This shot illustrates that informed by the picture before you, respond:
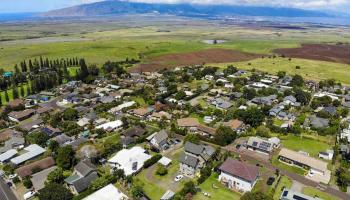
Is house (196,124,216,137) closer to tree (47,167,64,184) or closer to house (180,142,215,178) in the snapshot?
house (180,142,215,178)

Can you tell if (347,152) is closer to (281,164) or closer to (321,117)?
(281,164)

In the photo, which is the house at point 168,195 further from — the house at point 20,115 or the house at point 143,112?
the house at point 20,115

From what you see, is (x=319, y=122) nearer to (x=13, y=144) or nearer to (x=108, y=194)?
(x=108, y=194)

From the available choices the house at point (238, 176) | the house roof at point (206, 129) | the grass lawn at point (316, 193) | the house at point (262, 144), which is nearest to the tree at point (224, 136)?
the house roof at point (206, 129)

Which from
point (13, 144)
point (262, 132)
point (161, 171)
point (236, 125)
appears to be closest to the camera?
point (161, 171)

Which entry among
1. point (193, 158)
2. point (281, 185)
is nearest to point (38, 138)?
point (193, 158)

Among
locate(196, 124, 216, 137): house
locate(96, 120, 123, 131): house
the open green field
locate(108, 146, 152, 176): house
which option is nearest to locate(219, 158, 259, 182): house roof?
locate(108, 146, 152, 176): house
